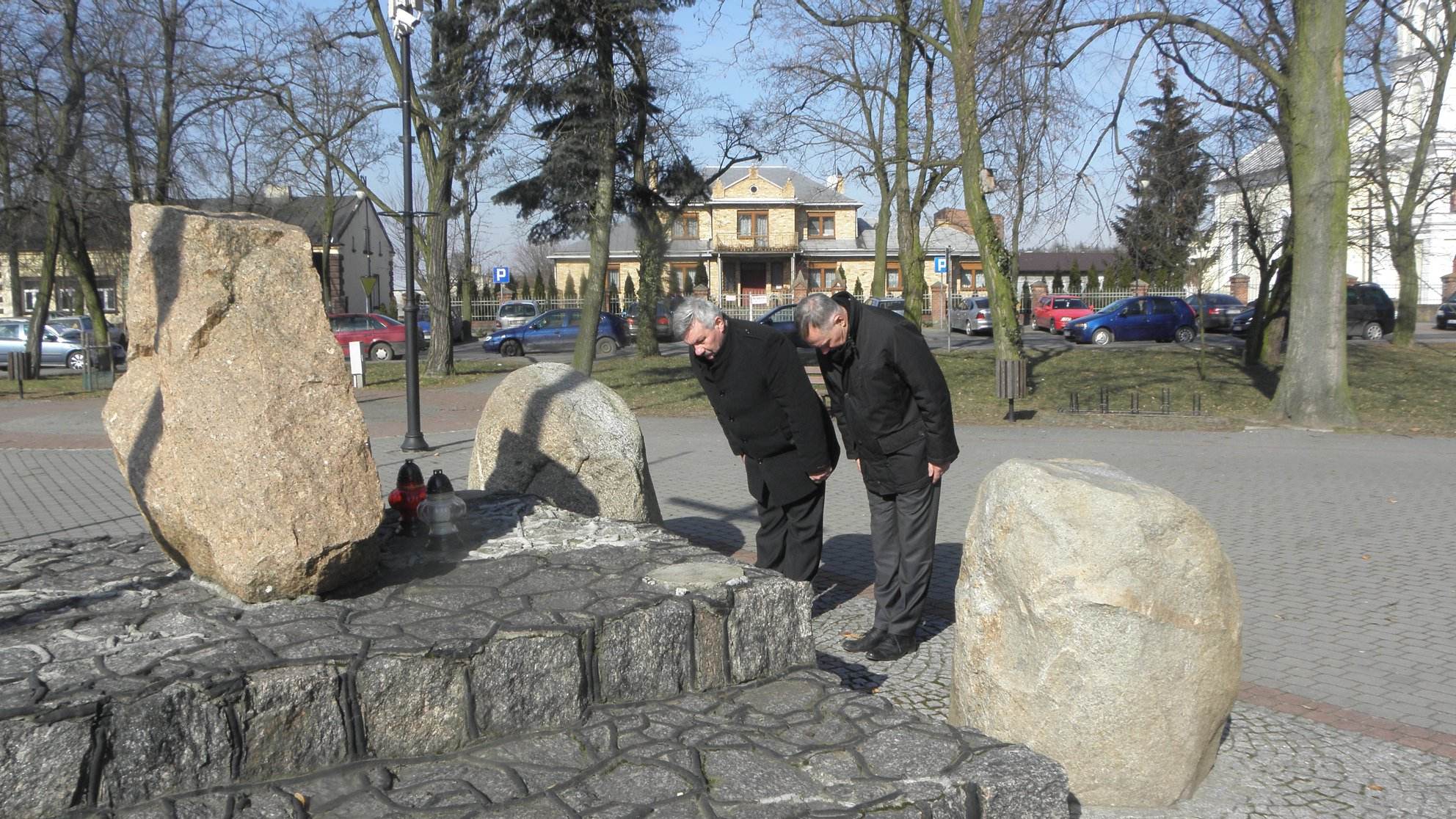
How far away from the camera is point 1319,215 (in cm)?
1478

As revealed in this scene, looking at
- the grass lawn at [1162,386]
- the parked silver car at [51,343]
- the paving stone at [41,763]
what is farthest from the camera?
the parked silver car at [51,343]

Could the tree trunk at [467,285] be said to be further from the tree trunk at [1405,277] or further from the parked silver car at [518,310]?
the tree trunk at [1405,277]

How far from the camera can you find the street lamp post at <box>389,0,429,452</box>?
1331 centimetres

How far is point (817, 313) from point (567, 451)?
8.58 feet

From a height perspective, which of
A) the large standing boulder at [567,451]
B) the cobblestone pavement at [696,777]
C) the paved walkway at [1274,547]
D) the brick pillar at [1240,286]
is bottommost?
the paved walkway at [1274,547]

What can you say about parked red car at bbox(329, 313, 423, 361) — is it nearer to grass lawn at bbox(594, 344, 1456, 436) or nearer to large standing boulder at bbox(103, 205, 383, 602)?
grass lawn at bbox(594, 344, 1456, 436)

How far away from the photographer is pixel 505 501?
21.6ft

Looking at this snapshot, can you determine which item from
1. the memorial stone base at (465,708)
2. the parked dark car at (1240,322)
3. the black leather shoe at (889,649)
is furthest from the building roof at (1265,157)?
the memorial stone base at (465,708)

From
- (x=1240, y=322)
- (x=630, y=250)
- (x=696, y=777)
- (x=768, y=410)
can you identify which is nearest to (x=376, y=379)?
(x=768, y=410)

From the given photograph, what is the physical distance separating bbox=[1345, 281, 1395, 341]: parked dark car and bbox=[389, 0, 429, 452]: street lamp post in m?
31.0

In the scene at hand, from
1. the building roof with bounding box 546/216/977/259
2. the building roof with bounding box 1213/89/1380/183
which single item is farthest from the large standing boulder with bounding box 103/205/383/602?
the building roof with bounding box 546/216/977/259

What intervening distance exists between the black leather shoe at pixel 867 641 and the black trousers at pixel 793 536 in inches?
19.1

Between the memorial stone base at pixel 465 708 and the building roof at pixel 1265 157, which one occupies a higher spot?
the building roof at pixel 1265 157

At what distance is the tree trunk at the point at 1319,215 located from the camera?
14.6 meters
